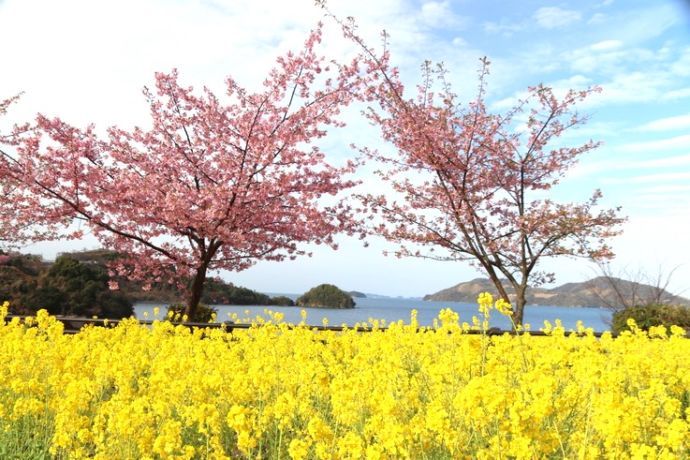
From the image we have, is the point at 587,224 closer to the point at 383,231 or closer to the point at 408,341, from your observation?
the point at 383,231

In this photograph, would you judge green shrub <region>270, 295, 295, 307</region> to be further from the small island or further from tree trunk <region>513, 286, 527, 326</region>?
tree trunk <region>513, 286, 527, 326</region>

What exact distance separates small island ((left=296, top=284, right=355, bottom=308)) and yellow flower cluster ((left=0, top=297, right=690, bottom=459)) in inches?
1906

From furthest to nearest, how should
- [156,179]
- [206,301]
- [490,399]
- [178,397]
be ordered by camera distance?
[206,301]
[156,179]
[178,397]
[490,399]

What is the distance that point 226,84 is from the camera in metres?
13.9

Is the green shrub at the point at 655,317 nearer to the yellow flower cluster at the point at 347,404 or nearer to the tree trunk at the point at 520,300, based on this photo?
the tree trunk at the point at 520,300

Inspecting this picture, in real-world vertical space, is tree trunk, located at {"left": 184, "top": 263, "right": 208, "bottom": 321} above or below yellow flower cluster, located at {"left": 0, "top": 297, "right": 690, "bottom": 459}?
above

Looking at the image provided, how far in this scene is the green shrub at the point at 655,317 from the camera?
51.8 feet

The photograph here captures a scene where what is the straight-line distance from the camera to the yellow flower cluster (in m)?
3.27

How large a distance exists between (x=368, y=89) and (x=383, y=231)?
3.84 m

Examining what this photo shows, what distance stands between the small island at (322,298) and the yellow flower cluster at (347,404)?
4841 cm

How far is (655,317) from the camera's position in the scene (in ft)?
52.0

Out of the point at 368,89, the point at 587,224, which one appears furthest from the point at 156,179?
the point at 587,224

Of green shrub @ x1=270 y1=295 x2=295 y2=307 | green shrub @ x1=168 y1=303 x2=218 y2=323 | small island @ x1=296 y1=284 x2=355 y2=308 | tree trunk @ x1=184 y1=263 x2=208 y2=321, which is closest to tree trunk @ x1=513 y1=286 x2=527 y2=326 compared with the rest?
tree trunk @ x1=184 y1=263 x2=208 y2=321

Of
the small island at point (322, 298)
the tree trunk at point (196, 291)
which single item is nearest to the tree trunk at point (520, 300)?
the tree trunk at point (196, 291)
